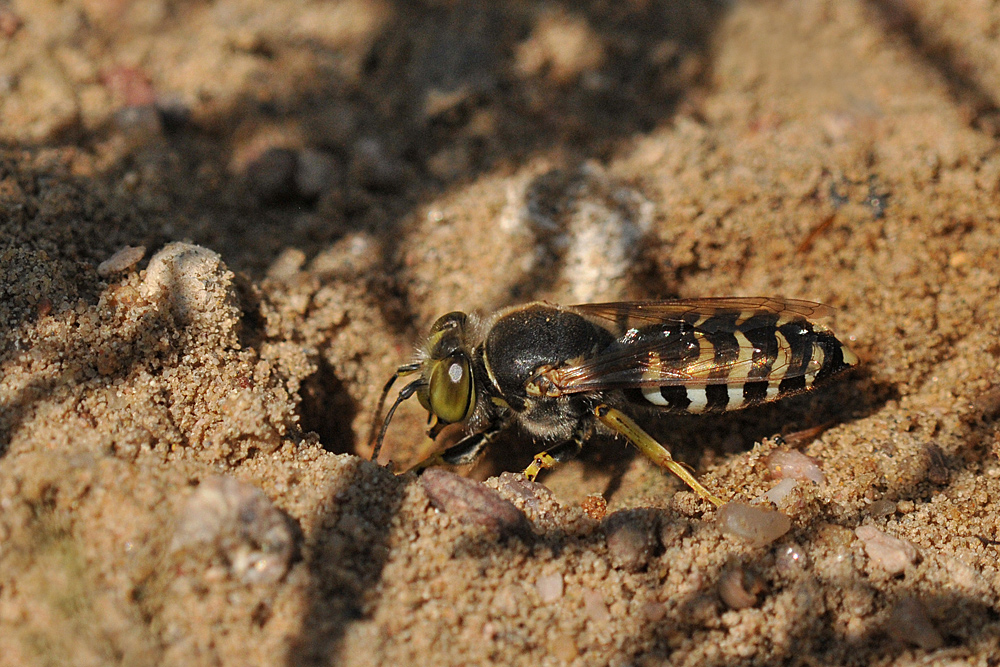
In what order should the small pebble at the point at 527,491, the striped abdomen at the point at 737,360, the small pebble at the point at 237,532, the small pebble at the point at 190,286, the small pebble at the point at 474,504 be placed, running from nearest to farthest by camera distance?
the small pebble at the point at 237,532 < the small pebble at the point at 474,504 < the small pebble at the point at 527,491 < the small pebble at the point at 190,286 < the striped abdomen at the point at 737,360

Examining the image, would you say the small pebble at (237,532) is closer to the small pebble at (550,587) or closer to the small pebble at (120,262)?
the small pebble at (550,587)

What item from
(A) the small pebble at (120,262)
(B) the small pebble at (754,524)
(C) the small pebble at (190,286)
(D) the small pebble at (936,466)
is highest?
(A) the small pebble at (120,262)

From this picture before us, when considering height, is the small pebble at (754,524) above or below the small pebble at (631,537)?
below

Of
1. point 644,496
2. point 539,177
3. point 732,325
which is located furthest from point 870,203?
point 644,496

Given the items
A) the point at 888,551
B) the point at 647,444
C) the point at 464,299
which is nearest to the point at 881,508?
the point at 888,551

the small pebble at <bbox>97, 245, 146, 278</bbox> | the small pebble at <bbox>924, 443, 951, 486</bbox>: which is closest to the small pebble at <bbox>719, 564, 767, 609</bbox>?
the small pebble at <bbox>924, 443, 951, 486</bbox>

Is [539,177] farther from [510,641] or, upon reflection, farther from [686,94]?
[510,641]

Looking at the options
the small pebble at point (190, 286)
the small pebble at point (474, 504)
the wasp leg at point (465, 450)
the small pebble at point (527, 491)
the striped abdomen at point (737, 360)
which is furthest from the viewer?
the wasp leg at point (465, 450)

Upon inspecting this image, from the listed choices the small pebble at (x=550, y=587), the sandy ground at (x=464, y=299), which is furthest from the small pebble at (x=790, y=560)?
the small pebble at (x=550, y=587)
